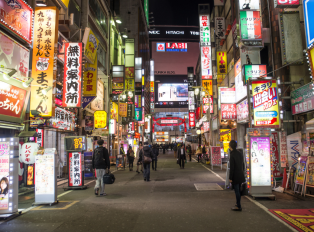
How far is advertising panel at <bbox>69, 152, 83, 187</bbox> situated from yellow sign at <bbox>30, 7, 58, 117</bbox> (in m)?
2.07

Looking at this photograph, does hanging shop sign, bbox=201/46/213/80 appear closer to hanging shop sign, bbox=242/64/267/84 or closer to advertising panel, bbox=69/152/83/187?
hanging shop sign, bbox=242/64/267/84

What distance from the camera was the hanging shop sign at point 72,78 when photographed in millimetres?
13531

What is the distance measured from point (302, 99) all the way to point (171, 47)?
81.3 m

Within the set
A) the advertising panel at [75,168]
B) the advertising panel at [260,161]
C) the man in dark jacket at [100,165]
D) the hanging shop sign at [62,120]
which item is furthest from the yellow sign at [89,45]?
the advertising panel at [260,161]

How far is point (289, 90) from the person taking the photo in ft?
45.6

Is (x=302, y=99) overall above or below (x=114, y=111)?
below

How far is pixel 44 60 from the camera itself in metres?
11.3

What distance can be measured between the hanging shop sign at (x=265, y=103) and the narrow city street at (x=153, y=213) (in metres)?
4.92

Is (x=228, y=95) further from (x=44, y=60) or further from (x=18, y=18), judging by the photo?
(x=18, y=18)

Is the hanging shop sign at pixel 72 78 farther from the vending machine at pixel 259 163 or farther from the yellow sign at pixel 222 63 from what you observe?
the yellow sign at pixel 222 63

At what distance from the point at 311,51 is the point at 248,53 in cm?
841

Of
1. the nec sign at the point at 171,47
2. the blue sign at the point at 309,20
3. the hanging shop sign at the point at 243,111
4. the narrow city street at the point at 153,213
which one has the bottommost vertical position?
the narrow city street at the point at 153,213

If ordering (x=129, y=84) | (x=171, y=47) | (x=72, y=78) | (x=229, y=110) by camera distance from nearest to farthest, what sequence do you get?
(x=72, y=78) → (x=229, y=110) → (x=129, y=84) → (x=171, y=47)

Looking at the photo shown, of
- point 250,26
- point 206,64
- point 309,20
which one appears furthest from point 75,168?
point 206,64
